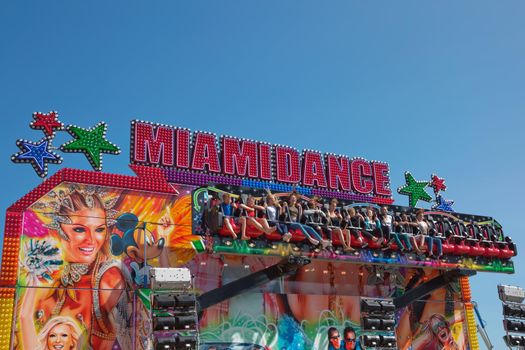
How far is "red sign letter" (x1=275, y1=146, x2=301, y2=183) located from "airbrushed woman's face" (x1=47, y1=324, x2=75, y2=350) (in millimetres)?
7663

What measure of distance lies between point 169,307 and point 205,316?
10.9 ft

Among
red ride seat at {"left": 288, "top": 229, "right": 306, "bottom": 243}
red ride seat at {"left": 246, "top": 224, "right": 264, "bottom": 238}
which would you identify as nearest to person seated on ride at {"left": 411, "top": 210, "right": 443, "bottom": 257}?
red ride seat at {"left": 288, "top": 229, "right": 306, "bottom": 243}

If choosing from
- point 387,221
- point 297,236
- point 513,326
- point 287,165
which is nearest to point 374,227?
point 387,221

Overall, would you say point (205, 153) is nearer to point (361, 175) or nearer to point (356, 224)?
point (356, 224)

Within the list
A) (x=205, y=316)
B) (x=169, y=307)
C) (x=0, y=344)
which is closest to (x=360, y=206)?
(x=205, y=316)

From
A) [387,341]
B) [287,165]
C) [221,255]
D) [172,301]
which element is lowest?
[387,341]

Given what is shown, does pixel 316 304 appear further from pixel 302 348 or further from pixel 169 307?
pixel 169 307

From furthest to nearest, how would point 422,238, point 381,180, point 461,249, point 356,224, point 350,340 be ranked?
point 381,180, point 461,249, point 422,238, point 356,224, point 350,340

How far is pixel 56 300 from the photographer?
14.8 m

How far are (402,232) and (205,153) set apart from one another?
19.4 feet

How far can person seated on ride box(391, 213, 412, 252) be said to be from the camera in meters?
18.1

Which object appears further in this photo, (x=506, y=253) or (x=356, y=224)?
(x=506, y=253)

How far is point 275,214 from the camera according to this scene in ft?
54.5

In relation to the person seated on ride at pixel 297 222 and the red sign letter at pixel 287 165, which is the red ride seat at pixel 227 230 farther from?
the red sign letter at pixel 287 165
